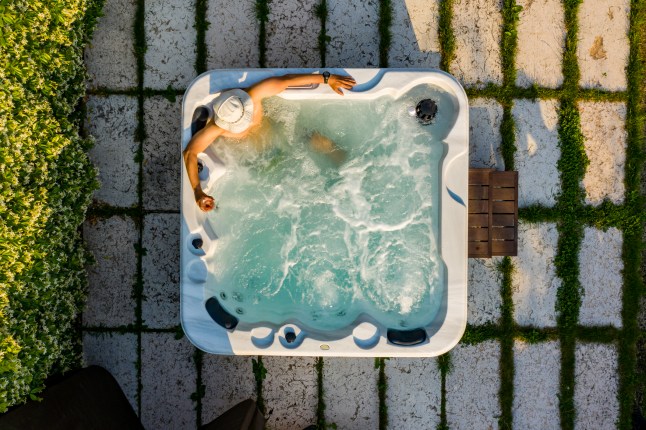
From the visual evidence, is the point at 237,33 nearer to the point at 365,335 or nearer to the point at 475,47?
the point at 475,47

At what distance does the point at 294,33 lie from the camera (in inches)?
149

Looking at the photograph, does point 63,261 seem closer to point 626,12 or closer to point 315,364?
point 315,364

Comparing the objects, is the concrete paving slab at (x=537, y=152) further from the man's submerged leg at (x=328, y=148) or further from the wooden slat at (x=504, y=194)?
the man's submerged leg at (x=328, y=148)

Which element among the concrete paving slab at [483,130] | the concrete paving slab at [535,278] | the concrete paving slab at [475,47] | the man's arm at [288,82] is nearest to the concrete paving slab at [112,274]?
the man's arm at [288,82]

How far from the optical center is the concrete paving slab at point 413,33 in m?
3.79

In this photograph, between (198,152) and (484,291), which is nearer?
(198,152)

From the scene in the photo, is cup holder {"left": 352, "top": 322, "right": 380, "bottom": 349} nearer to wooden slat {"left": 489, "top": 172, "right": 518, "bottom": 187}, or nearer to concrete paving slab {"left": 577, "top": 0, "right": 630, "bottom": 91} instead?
wooden slat {"left": 489, "top": 172, "right": 518, "bottom": 187}

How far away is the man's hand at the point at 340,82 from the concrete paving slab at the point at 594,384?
9.07 feet

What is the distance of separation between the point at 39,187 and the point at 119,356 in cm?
150

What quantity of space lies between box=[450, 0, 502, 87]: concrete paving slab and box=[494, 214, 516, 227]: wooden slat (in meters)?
1.09

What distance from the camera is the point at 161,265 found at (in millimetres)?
3801

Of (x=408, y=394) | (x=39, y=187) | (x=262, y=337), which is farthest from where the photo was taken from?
(x=408, y=394)

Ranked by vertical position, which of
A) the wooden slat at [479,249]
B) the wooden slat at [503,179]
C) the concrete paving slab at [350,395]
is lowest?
the concrete paving slab at [350,395]

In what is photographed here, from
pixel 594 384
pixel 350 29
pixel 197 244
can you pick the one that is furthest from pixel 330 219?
pixel 594 384
